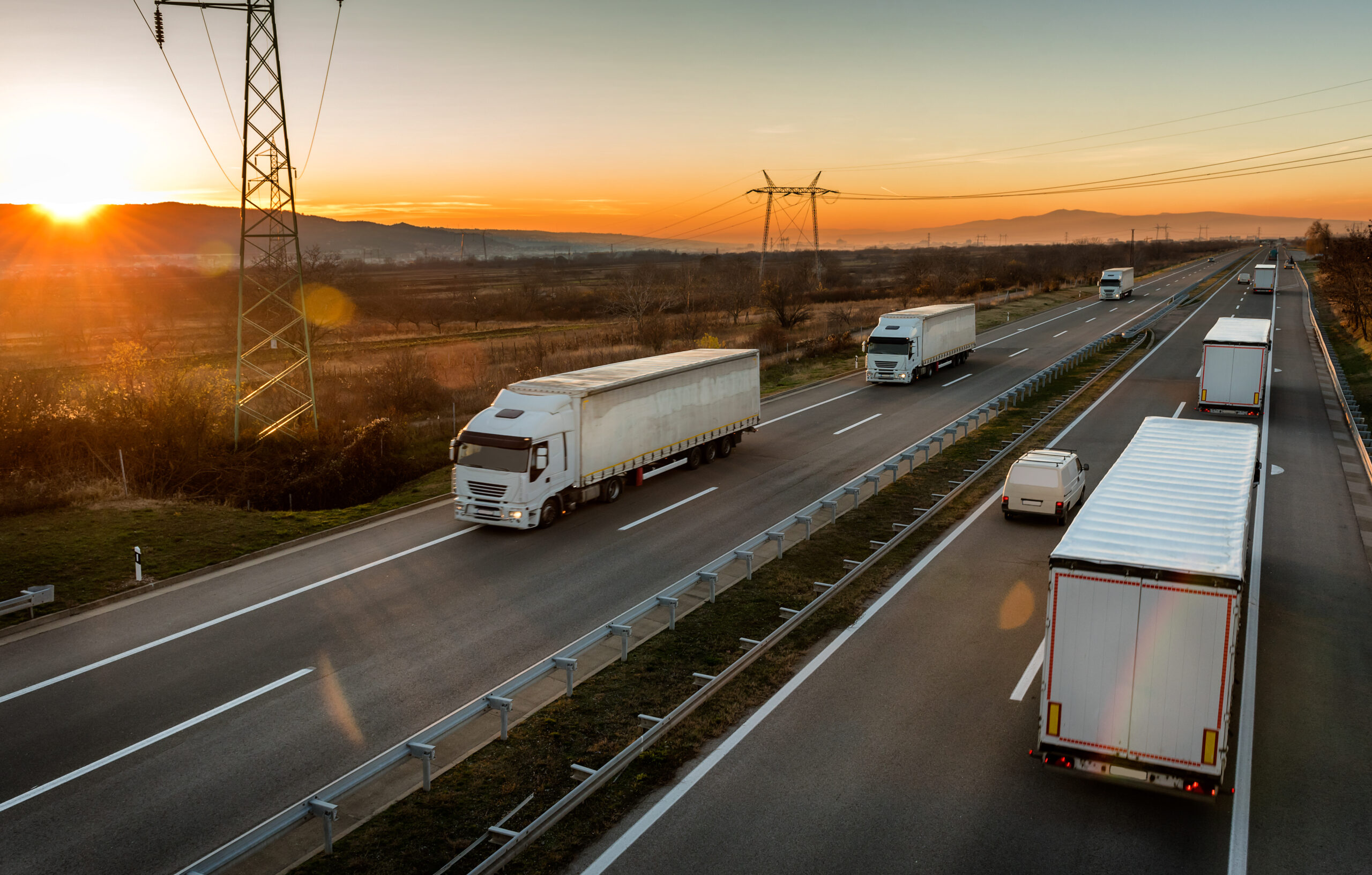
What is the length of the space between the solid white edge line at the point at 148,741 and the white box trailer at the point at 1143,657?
439 inches

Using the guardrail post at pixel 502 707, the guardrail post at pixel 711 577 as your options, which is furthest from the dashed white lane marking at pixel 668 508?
the guardrail post at pixel 502 707

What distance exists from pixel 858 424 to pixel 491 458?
18.2 meters

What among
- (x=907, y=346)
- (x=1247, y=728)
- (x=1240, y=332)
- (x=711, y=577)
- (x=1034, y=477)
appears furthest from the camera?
(x=907, y=346)

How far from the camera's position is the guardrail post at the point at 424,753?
9906 millimetres

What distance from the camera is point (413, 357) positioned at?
50.1 meters

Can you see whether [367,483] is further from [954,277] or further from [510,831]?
[954,277]

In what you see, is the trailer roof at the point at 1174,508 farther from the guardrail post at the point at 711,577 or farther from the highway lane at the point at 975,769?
the guardrail post at the point at 711,577

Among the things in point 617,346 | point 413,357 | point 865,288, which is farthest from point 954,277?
point 413,357

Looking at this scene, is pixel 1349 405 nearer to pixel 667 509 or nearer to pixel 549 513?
pixel 667 509

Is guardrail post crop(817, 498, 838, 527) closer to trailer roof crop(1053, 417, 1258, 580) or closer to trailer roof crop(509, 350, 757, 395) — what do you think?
trailer roof crop(509, 350, 757, 395)

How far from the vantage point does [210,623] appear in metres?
15.7

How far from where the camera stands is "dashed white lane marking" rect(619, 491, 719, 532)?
A: 21.5 m

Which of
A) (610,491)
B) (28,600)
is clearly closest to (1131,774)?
(610,491)

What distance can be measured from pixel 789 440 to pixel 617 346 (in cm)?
2721
